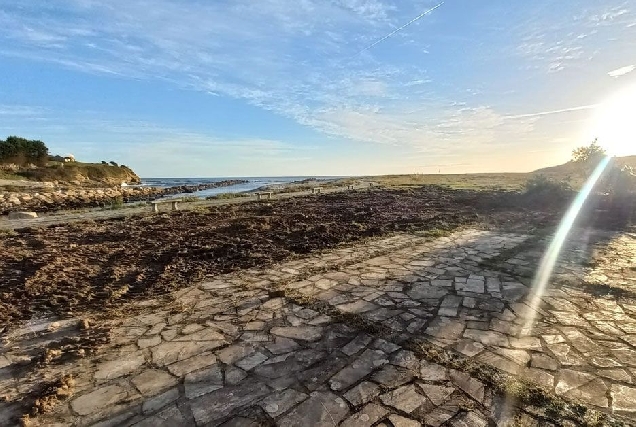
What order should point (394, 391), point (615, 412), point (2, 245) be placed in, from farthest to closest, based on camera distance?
point (2, 245) → point (394, 391) → point (615, 412)

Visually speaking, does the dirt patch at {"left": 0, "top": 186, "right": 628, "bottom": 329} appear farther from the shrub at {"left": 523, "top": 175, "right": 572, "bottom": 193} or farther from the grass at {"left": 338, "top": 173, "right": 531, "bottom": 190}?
the grass at {"left": 338, "top": 173, "right": 531, "bottom": 190}

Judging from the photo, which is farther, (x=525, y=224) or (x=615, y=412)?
(x=525, y=224)

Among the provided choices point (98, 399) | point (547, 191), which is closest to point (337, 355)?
point (98, 399)

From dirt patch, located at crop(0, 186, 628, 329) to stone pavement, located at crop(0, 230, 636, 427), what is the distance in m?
0.91

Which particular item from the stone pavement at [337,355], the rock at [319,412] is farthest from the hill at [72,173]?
the rock at [319,412]

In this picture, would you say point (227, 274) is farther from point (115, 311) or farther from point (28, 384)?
point (28, 384)

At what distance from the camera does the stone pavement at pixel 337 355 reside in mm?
2625

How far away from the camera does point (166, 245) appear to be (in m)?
8.36

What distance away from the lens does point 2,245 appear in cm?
832

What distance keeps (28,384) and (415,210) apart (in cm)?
1313

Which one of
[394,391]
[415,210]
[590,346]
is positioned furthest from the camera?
[415,210]

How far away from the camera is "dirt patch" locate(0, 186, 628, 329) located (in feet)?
17.4

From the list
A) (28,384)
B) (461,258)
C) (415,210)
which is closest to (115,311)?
(28,384)

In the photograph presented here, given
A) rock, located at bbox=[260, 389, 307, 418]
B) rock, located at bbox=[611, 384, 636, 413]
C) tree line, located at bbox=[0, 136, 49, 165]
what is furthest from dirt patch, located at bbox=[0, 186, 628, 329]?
tree line, located at bbox=[0, 136, 49, 165]
